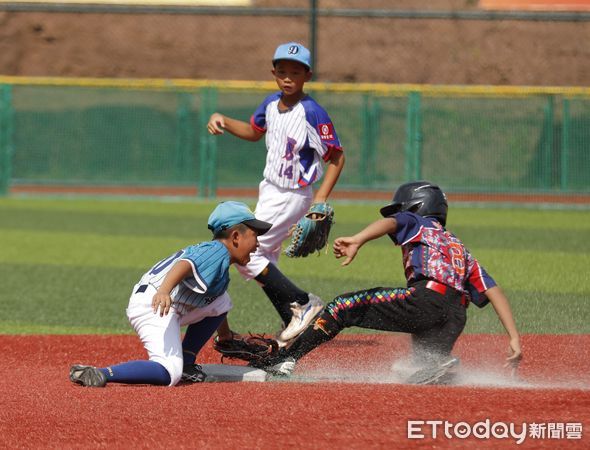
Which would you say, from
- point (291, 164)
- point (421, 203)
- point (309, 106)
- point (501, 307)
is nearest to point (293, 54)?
point (309, 106)

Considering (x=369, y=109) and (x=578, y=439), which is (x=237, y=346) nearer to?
(x=578, y=439)

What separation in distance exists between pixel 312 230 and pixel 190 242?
22.9 feet

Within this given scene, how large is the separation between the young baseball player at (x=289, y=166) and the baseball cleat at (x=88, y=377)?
67.9 inches

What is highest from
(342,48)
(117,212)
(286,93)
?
(342,48)

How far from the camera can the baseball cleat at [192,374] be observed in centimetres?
561

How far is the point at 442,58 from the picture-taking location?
89.9 feet

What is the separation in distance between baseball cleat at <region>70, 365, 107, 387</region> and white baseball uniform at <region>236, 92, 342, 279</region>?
6.27 ft

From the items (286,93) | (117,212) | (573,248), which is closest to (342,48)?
(117,212)

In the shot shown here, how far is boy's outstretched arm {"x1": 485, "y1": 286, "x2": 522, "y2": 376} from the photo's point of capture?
5434 millimetres

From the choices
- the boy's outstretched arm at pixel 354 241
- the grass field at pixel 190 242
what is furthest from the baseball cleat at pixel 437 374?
the grass field at pixel 190 242

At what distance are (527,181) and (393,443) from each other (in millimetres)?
16446

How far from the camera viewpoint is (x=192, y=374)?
562cm

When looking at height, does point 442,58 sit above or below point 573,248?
above

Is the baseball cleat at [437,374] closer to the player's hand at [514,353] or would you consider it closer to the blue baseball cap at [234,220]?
the player's hand at [514,353]
